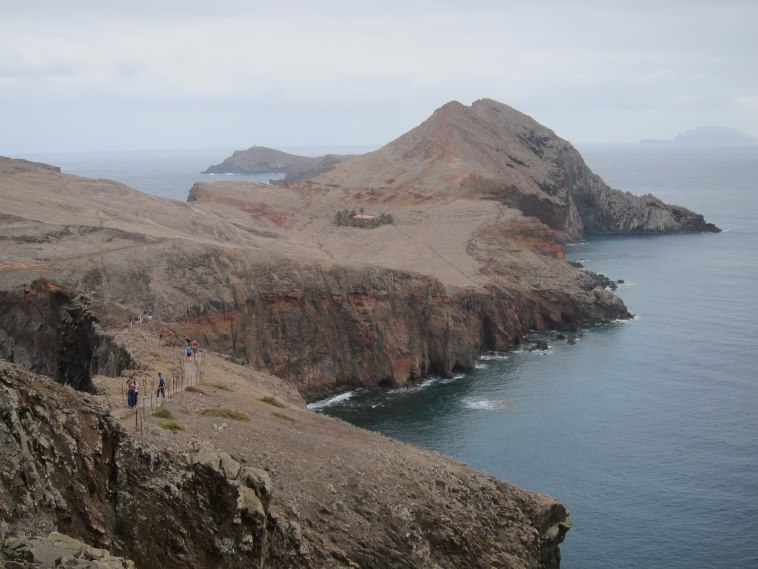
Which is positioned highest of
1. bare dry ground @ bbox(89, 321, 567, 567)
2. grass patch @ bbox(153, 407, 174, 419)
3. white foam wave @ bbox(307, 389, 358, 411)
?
grass patch @ bbox(153, 407, 174, 419)

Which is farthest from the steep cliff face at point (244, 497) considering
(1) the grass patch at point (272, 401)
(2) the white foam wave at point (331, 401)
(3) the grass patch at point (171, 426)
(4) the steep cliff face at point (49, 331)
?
(2) the white foam wave at point (331, 401)

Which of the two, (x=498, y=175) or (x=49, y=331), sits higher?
(x=498, y=175)

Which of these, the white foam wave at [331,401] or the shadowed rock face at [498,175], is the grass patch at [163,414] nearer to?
the white foam wave at [331,401]

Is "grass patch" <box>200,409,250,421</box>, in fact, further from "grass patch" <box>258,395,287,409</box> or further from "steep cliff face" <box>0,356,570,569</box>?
"grass patch" <box>258,395,287,409</box>

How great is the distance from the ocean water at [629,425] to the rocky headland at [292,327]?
8506 mm

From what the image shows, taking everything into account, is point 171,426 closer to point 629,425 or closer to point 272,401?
point 272,401

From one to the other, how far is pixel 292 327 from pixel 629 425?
3402cm

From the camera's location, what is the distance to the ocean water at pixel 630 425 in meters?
55.6

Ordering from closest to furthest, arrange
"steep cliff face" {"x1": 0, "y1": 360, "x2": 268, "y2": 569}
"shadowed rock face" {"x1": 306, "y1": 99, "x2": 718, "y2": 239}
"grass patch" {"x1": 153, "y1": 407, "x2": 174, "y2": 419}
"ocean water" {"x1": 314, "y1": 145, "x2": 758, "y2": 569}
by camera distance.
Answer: "steep cliff face" {"x1": 0, "y1": 360, "x2": 268, "y2": 569}, "grass patch" {"x1": 153, "y1": 407, "x2": 174, "y2": 419}, "ocean water" {"x1": 314, "y1": 145, "x2": 758, "y2": 569}, "shadowed rock face" {"x1": 306, "y1": 99, "x2": 718, "y2": 239}

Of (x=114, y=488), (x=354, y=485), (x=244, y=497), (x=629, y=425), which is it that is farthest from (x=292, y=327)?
(x=114, y=488)

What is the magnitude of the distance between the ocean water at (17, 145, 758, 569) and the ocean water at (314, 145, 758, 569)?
123 millimetres

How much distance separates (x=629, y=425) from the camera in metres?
75.5

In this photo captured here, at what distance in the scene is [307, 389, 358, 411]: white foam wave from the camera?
83.0 meters

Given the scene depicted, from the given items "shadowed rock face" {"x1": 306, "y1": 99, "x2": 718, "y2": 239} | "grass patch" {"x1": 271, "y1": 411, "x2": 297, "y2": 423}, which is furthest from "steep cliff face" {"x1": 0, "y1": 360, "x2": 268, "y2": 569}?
"shadowed rock face" {"x1": 306, "y1": 99, "x2": 718, "y2": 239}
